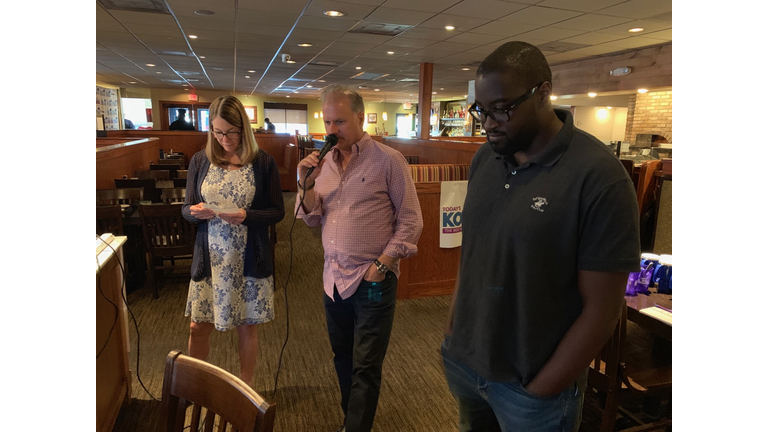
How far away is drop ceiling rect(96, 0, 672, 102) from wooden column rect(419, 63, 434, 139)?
1.18 feet

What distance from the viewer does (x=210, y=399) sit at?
110 centimetres

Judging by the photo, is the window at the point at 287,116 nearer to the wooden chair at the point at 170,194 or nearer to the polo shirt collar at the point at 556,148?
the wooden chair at the point at 170,194

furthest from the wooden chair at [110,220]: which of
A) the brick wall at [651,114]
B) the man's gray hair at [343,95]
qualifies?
the brick wall at [651,114]

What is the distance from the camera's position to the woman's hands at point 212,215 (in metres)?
2.02

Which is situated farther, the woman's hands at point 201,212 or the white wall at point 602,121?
the white wall at point 602,121

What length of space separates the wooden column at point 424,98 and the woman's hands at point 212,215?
742 centimetres

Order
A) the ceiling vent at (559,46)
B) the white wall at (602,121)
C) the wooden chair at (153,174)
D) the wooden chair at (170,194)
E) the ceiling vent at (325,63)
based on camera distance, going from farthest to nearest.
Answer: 1. the white wall at (602,121)
2. the ceiling vent at (325,63)
3. the ceiling vent at (559,46)
4. the wooden chair at (153,174)
5. the wooden chair at (170,194)

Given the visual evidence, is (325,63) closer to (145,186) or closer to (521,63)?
(145,186)

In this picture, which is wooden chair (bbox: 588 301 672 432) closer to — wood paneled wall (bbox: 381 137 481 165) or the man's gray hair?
the man's gray hair

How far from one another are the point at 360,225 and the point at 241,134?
2.42ft

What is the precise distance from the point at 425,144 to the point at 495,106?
22.8ft

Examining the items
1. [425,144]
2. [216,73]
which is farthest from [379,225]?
[216,73]

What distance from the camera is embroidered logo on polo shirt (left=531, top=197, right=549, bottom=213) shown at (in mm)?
1059

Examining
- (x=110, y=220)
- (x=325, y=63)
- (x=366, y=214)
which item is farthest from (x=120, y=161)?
(x=366, y=214)
